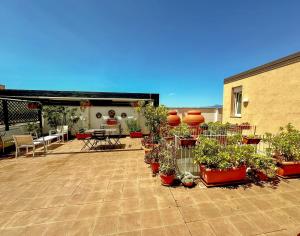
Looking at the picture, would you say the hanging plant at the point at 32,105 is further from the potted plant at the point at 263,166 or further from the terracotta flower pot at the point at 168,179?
the potted plant at the point at 263,166

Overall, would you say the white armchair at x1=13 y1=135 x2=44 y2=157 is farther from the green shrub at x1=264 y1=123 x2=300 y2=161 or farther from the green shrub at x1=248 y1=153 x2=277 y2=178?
the green shrub at x1=264 y1=123 x2=300 y2=161

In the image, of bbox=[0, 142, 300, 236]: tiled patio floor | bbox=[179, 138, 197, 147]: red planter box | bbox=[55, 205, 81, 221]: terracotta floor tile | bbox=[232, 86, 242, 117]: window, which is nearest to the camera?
bbox=[0, 142, 300, 236]: tiled patio floor

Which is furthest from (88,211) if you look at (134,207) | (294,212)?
(294,212)

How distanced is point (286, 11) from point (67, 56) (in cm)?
1061

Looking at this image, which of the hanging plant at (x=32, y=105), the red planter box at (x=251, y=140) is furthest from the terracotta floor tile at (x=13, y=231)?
the hanging plant at (x=32, y=105)

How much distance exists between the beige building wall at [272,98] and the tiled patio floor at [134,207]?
8.43 feet

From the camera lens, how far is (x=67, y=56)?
874cm

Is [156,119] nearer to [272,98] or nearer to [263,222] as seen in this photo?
[263,222]

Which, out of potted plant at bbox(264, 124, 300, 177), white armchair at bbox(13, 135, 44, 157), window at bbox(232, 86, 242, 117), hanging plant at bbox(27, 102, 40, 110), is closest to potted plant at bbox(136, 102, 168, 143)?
potted plant at bbox(264, 124, 300, 177)

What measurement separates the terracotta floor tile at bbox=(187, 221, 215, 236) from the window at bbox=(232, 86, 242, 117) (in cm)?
698

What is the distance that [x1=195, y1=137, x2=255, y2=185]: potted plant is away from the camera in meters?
3.51

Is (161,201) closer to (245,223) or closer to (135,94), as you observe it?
(245,223)

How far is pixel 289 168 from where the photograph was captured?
12.9 feet

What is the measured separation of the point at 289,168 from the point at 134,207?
4362 millimetres
